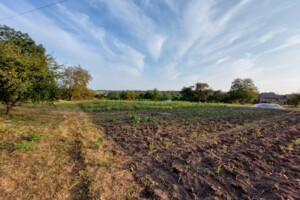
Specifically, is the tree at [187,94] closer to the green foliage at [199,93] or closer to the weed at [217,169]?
the green foliage at [199,93]

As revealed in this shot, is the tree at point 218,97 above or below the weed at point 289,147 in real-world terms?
above

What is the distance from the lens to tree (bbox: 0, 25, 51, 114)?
6164mm

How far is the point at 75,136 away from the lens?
5.91 metres

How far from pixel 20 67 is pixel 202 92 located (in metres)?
49.1

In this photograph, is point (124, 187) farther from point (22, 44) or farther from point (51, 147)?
point (22, 44)

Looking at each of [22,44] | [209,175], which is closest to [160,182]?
[209,175]

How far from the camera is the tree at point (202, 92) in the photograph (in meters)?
49.8

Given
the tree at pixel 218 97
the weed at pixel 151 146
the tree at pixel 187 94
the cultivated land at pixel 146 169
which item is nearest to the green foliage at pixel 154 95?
the tree at pixel 187 94

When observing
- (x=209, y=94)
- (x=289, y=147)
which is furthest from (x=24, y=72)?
(x=209, y=94)

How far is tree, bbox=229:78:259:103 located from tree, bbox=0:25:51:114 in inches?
1960

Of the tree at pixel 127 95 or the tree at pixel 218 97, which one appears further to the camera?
the tree at pixel 218 97

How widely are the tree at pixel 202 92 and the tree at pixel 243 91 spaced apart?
22.1ft

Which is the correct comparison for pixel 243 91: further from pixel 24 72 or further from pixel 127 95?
pixel 24 72

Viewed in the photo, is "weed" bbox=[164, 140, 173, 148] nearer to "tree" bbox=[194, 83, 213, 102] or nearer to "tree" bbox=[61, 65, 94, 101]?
"tree" bbox=[61, 65, 94, 101]
